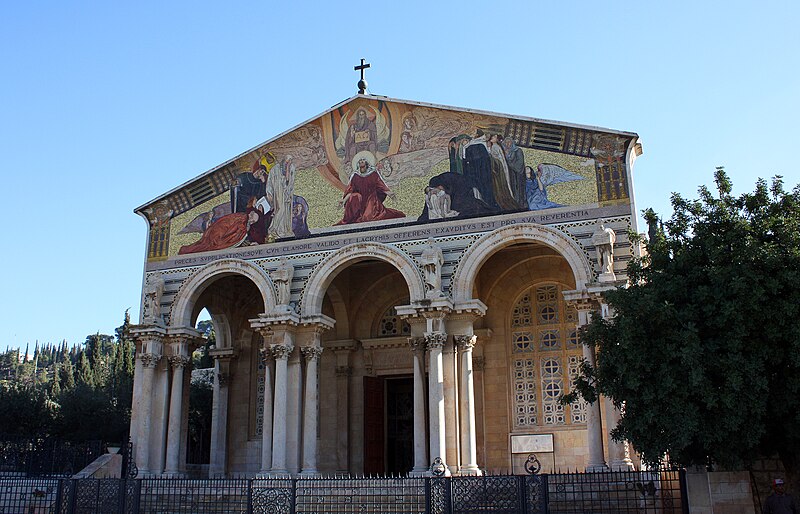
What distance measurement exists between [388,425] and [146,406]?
6946mm

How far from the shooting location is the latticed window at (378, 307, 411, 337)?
2367cm

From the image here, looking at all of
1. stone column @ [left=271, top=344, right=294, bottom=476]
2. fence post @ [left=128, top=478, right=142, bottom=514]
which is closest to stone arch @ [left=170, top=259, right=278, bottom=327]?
stone column @ [left=271, top=344, right=294, bottom=476]

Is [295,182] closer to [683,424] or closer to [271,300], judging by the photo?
[271,300]

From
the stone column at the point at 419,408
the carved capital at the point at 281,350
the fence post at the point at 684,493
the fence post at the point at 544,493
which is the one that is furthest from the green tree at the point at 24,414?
A: the fence post at the point at 684,493

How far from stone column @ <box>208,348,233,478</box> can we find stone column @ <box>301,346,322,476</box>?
4.71 metres

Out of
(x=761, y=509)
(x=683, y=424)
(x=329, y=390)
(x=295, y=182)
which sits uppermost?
(x=295, y=182)

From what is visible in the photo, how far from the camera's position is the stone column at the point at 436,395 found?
1839 cm

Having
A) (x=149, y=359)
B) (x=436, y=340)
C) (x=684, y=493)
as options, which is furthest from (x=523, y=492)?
(x=149, y=359)

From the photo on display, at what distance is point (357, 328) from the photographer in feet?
78.8

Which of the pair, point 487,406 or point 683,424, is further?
point 487,406

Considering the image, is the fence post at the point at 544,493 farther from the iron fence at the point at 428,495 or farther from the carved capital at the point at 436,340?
the carved capital at the point at 436,340

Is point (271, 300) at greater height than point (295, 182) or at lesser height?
lesser

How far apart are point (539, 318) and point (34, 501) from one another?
13137mm

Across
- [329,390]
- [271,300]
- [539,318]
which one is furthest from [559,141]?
[329,390]
